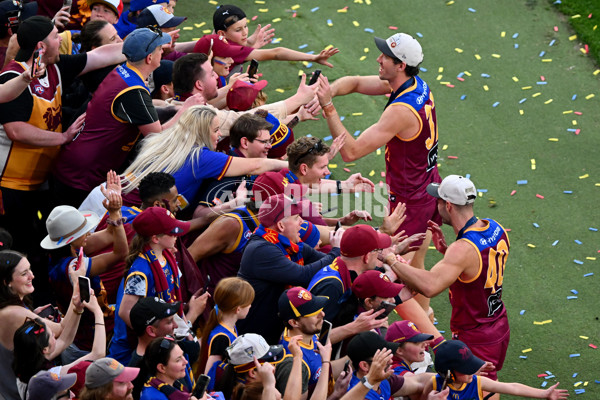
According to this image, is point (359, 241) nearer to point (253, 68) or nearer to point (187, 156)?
point (187, 156)

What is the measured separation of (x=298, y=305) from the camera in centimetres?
583

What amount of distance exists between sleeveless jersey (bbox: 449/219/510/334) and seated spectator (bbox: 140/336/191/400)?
2679 mm

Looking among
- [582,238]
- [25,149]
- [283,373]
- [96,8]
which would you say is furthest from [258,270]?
[582,238]

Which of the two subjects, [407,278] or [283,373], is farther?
[407,278]

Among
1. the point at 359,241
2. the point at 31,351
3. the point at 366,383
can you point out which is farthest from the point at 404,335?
the point at 31,351

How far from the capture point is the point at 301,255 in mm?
6723

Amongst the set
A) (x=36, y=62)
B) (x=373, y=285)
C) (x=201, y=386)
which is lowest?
(x=373, y=285)

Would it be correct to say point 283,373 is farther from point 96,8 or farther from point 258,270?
point 96,8

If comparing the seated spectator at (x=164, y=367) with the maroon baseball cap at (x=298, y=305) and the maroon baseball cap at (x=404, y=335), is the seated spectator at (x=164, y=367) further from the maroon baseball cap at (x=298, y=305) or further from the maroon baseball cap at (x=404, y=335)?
the maroon baseball cap at (x=404, y=335)

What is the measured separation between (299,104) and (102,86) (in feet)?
6.53

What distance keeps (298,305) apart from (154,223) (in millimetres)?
1094

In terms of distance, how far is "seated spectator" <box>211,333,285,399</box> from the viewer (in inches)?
214

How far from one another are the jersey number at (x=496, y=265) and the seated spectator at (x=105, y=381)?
3.17m

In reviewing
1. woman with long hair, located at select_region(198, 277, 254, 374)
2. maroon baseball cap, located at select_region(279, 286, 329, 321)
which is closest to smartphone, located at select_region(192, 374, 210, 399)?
woman with long hair, located at select_region(198, 277, 254, 374)
